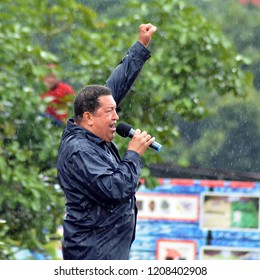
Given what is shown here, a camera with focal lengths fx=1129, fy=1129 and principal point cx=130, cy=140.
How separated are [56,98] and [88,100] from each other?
357cm

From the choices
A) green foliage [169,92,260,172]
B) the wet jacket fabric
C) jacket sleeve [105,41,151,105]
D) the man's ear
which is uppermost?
green foliage [169,92,260,172]

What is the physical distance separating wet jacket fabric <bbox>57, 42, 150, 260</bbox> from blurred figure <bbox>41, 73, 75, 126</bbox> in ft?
11.2

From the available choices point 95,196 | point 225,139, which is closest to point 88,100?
point 95,196

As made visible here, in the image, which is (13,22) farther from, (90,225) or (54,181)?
(90,225)

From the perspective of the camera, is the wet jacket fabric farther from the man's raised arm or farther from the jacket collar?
the man's raised arm

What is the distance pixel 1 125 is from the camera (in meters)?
8.71

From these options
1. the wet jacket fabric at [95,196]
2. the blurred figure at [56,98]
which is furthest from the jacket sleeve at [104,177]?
the blurred figure at [56,98]

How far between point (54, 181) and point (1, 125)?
2.45ft

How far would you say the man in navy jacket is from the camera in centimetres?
526

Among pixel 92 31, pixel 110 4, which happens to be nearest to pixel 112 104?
pixel 92 31

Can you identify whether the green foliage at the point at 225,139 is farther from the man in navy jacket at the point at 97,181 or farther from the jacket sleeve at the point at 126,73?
the man in navy jacket at the point at 97,181

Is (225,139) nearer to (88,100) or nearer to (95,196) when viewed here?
(88,100)

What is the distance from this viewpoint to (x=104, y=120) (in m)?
5.46

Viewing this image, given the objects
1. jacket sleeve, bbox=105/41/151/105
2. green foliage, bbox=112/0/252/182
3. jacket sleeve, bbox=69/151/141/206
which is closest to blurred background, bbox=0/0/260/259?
green foliage, bbox=112/0/252/182
